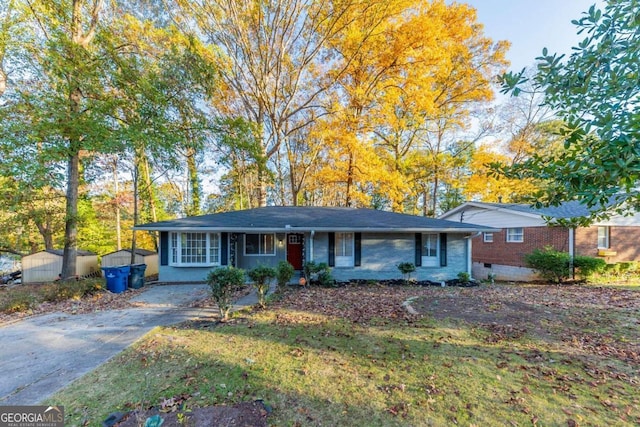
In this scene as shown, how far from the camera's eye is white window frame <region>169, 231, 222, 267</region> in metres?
10.4

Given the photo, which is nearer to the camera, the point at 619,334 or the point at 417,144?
the point at 619,334

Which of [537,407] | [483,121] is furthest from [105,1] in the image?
[483,121]

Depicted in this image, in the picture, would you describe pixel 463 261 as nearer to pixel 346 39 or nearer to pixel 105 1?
pixel 346 39

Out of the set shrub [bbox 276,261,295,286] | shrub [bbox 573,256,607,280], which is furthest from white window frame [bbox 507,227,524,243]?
shrub [bbox 276,261,295,286]

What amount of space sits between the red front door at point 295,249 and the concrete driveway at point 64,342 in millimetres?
4876

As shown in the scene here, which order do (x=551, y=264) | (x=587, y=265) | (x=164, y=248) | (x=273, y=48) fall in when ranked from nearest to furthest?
1. (x=164, y=248)
2. (x=587, y=265)
3. (x=551, y=264)
4. (x=273, y=48)

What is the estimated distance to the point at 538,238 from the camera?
1298cm

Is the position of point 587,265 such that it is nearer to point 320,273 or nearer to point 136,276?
point 320,273

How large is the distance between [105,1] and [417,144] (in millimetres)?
18455

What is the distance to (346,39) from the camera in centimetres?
1305

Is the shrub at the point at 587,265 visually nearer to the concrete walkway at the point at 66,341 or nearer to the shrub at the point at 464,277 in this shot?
the shrub at the point at 464,277

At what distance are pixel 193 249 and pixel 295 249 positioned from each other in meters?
4.23

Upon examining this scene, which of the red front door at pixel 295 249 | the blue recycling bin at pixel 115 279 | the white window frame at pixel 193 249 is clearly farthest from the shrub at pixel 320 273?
the blue recycling bin at pixel 115 279

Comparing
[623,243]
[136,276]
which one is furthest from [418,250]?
[623,243]
